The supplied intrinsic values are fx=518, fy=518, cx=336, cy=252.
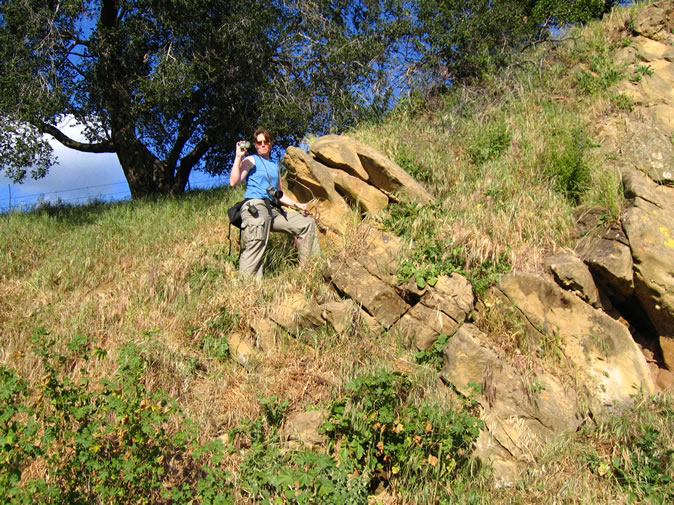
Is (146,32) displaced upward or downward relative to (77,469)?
upward

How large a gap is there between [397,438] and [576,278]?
7.99 feet

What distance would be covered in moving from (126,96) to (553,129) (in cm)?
682

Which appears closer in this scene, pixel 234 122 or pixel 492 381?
pixel 492 381

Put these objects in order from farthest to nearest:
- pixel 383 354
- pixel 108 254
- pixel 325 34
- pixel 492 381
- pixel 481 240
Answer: pixel 325 34 < pixel 108 254 < pixel 481 240 < pixel 383 354 < pixel 492 381

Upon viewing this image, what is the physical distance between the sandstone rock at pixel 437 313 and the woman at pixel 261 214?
1.42 m

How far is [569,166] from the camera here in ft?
20.8

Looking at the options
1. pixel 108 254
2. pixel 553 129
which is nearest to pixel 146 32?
pixel 108 254

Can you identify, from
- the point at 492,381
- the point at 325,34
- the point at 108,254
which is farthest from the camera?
the point at 325,34

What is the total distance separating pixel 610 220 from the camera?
539cm

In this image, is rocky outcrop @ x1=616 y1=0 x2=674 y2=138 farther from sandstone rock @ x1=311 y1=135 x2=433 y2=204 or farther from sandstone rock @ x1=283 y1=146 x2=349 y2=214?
sandstone rock @ x1=283 y1=146 x2=349 y2=214

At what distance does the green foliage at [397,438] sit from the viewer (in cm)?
385

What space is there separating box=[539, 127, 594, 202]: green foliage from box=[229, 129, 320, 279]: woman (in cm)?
308

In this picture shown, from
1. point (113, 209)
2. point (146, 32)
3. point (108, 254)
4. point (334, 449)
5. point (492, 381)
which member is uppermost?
point (146, 32)

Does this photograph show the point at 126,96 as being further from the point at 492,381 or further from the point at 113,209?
the point at 492,381
